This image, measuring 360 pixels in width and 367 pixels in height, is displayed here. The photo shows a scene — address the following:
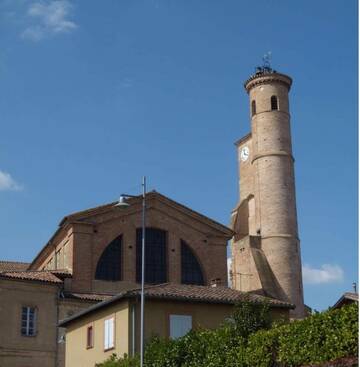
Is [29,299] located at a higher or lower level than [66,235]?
lower

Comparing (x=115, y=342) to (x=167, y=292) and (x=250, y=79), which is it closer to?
(x=167, y=292)

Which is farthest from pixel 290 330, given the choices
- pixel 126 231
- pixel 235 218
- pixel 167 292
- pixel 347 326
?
pixel 235 218

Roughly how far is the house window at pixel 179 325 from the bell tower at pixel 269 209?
22786 millimetres

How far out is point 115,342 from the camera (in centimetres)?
3009

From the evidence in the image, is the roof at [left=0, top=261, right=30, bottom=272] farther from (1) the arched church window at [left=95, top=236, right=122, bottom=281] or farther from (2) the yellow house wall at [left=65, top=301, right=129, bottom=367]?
(2) the yellow house wall at [left=65, top=301, right=129, bottom=367]

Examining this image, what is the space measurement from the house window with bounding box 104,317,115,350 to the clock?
37.3 m

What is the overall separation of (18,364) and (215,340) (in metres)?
19.3

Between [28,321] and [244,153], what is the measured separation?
3069 centimetres

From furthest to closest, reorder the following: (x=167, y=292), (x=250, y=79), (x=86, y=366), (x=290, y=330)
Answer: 1. (x=250, y=79)
2. (x=86, y=366)
3. (x=167, y=292)
4. (x=290, y=330)

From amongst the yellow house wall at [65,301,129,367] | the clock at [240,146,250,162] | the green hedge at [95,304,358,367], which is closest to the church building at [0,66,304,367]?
the clock at [240,146,250,162]

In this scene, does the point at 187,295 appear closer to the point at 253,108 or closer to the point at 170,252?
the point at 170,252

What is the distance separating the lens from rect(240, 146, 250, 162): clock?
2628 inches

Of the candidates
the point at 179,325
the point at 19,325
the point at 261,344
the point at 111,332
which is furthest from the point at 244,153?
the point at 261,344

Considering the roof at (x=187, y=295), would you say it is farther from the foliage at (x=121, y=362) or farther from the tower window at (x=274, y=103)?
the tower window at (x=274, y=103)
